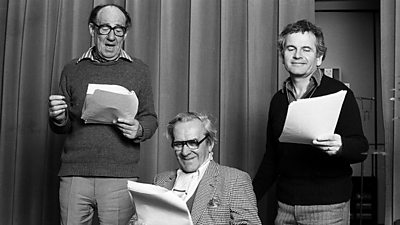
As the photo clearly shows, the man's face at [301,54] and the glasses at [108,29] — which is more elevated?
the glasses at [108,29]

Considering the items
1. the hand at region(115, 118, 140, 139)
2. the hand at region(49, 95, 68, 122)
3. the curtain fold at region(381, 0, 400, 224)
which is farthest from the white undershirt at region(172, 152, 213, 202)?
the curtain fold at region(381, 0, 400, 224)

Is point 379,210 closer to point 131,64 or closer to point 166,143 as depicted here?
point 166,143

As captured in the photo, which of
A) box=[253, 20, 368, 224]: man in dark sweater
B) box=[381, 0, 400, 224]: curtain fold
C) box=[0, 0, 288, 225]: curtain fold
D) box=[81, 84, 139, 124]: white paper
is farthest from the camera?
box=[0, 0, 288, 225]: curtain fold

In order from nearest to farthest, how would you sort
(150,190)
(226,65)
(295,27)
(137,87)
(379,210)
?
1. (150,190)
2. (295,27)
3. (137,87)
4. (226,65)
5. (379,210)

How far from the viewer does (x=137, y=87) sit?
204 centimetres

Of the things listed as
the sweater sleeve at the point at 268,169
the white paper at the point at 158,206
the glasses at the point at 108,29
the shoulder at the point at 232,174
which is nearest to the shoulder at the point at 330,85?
the sweater sleeve at the point at 268,169

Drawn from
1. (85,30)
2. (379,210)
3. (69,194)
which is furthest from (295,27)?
(379,210)

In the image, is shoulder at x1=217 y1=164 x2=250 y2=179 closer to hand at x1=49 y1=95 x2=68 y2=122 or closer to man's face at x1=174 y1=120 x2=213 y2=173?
man's face at x1=174 y1=120 x2=213 y2=173

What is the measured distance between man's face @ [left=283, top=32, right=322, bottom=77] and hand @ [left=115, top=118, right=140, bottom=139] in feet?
1.84

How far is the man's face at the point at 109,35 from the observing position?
77.8 inches

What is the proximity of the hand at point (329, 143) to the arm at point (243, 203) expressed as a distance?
359mm

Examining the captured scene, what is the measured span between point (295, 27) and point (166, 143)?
1.18m

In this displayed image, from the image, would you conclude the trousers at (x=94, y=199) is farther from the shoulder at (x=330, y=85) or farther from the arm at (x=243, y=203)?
the shoulder at (x=330, y=85)

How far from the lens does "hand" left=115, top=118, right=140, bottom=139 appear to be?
1896 mm
